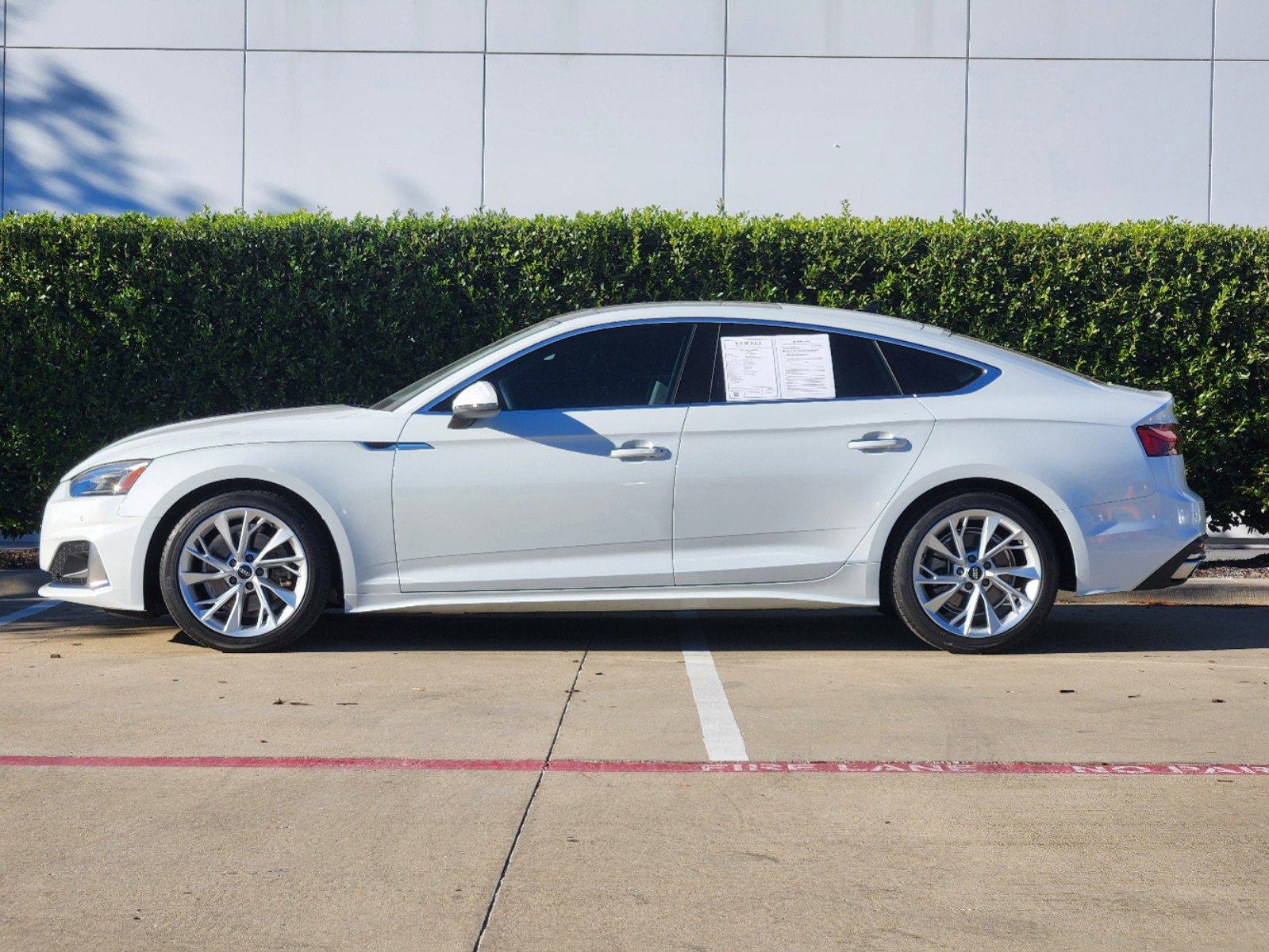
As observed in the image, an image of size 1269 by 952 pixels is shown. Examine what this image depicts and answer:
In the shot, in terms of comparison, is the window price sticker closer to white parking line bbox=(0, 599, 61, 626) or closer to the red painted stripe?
the red painted stripe

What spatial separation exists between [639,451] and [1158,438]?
2435 millimetres

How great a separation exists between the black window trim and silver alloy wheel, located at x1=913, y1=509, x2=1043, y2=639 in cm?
64

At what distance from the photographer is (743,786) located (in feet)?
14.3

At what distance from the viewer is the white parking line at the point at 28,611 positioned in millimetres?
7758

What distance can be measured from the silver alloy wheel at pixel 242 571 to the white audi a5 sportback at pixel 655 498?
1cm

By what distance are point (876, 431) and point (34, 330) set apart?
571cm

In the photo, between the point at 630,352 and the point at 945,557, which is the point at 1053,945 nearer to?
the point at 945,557

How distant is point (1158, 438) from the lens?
259 inches

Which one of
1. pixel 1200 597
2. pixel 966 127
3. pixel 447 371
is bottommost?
pixel 1200 597

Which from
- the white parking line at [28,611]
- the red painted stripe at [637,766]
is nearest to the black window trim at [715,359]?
the red painted stripe at [637,766]

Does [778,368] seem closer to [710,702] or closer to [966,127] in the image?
[710,702]

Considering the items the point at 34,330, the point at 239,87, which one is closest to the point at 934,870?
the point at 34,330

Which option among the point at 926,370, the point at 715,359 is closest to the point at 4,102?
the point at 715,359

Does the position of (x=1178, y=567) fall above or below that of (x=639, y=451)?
below
